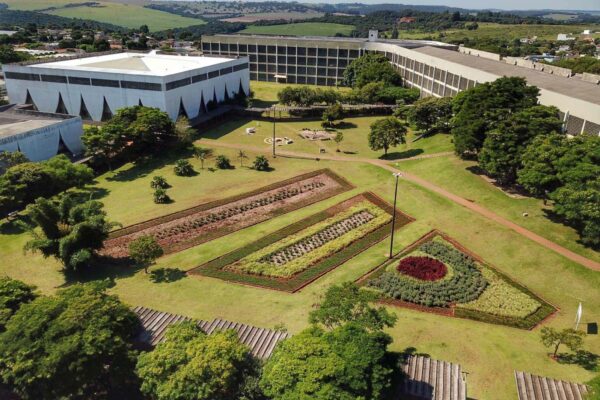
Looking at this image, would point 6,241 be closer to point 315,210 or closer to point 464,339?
point 315,210

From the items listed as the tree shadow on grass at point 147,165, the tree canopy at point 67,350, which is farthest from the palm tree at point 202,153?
the tree canopy at point 67,350

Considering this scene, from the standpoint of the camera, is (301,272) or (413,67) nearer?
(301,272)

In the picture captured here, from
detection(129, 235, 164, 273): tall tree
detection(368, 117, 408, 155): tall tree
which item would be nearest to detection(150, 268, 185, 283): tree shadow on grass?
detection(129, 235, 164, 273): tall tree

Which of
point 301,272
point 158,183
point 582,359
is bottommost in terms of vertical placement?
point 301,272

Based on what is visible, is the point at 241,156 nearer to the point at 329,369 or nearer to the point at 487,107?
the point at 487,107

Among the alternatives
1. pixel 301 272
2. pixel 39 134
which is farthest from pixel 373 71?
pixel 301 272

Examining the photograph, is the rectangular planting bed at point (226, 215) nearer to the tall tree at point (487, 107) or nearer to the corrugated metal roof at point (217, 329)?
the corrugated metal roof at point (217, 329)

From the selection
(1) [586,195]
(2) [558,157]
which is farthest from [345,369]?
(2) [558,157]
